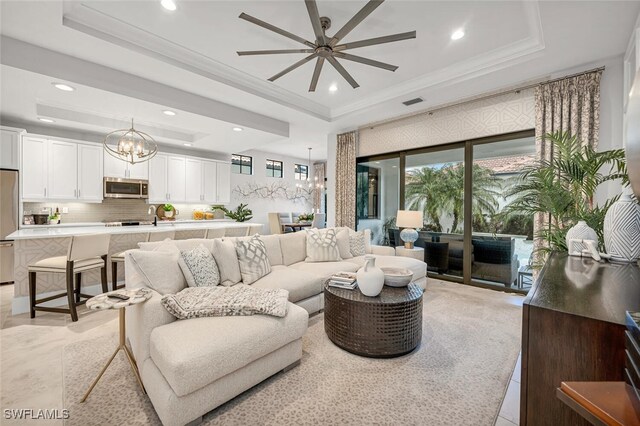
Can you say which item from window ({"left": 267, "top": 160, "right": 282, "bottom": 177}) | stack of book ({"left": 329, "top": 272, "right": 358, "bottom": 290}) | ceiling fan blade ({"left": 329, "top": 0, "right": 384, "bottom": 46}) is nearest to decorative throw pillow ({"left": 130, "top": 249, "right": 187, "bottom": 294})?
stack of book ({"left": 329, "top": 272, "right": 358, "bottom": 290})

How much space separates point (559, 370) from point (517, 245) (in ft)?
12.7

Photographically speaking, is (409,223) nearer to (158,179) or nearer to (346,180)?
(346,180)

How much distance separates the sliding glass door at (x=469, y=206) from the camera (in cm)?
416

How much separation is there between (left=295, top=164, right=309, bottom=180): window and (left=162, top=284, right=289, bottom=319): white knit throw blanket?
26.7ft

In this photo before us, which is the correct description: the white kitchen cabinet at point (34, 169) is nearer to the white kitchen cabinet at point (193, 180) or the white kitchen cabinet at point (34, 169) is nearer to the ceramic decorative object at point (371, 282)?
the white kitchen cabinet at point (193, 180)

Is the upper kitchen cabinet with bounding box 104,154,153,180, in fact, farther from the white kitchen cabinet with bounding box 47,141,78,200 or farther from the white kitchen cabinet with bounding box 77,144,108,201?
the white kitchen cabinet with bounding box 47,141,78,200

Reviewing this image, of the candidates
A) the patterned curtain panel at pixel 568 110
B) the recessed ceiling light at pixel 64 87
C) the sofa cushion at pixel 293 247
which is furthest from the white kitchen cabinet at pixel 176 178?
the patterned curtain panel at pixel 568 110

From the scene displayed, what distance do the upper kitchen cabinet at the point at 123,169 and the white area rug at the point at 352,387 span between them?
13.8 ft

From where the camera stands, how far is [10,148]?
439cm

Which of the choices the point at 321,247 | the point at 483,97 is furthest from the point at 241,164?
the point at 483,97

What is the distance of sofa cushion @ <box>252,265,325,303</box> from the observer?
285cm

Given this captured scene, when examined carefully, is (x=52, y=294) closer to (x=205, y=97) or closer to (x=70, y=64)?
(x=70, y=64)

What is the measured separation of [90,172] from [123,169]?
54cm

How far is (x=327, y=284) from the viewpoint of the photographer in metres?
2.74
